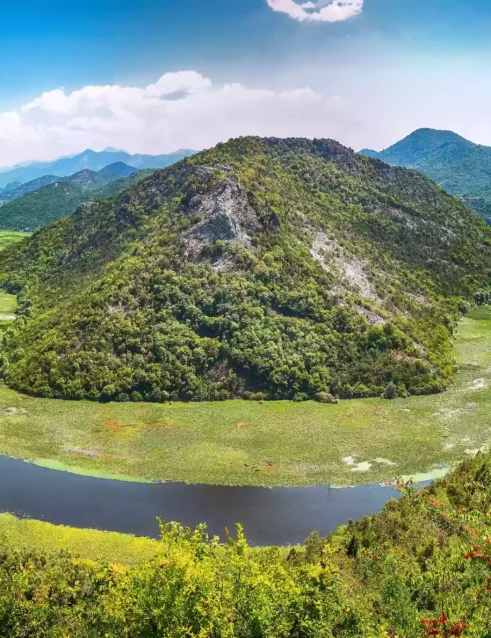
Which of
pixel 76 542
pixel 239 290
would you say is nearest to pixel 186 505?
pixel 76 542

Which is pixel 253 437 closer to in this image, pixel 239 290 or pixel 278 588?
pixel 239 290

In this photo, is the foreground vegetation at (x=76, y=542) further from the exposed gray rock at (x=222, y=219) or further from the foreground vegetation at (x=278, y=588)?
the exposed gray rock at (x=222, y=219)

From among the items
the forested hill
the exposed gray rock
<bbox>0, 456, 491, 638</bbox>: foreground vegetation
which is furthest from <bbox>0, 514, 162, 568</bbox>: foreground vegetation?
the exposed gray rock

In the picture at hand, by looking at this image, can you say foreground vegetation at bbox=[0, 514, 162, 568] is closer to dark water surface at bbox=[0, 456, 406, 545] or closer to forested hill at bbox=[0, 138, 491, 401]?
dark water surface at bbox=[0, 456, 406, 545]

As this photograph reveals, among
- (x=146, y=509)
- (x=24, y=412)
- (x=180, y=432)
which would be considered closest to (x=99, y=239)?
(x=24, y=412)

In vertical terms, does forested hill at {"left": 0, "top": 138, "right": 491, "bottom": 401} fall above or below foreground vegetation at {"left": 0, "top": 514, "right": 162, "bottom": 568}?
above
